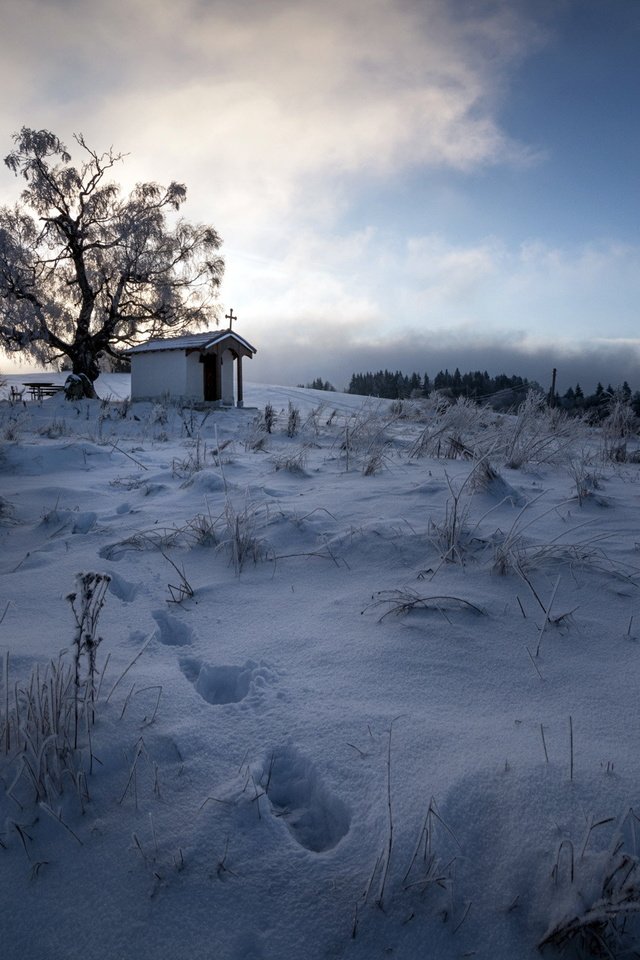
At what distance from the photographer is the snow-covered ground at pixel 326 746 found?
0.98 metres

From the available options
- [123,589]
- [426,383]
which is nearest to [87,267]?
[123,589]

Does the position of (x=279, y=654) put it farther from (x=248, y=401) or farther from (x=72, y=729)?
(x=248, y=401)

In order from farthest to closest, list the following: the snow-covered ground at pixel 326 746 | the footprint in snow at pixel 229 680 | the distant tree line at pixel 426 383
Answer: the distant tree line at pixel 426 383, the footprint in snow at pixel 229 680, the snow-covered ground at pixel 326 746

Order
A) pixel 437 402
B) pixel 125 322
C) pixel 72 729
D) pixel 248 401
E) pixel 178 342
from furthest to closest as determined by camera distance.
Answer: pixel 248 401 < pixel 125 322 < pixel 178 342 < pixel 437 402 < pixel 72 729

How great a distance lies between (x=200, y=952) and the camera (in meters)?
0.94

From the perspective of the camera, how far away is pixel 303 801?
1271 millimetres

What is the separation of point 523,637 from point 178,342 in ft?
63.7

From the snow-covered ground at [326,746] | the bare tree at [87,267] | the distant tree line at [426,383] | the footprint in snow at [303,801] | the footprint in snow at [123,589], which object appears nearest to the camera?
the snow-covered ground at [326,746]

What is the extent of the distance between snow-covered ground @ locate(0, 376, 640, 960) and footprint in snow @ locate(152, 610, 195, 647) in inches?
0.5

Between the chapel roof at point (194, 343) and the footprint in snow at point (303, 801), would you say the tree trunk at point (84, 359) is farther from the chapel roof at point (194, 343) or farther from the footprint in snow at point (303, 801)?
the footprint in snow at point (303, 801)

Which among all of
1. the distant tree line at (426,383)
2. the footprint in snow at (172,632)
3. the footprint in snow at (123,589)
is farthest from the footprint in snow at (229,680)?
the distant tree line at (426,383)

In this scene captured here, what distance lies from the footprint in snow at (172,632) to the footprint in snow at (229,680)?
22 cm

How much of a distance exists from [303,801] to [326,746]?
0.14 metres

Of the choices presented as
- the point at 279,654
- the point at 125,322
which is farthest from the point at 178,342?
the point at 279,654
